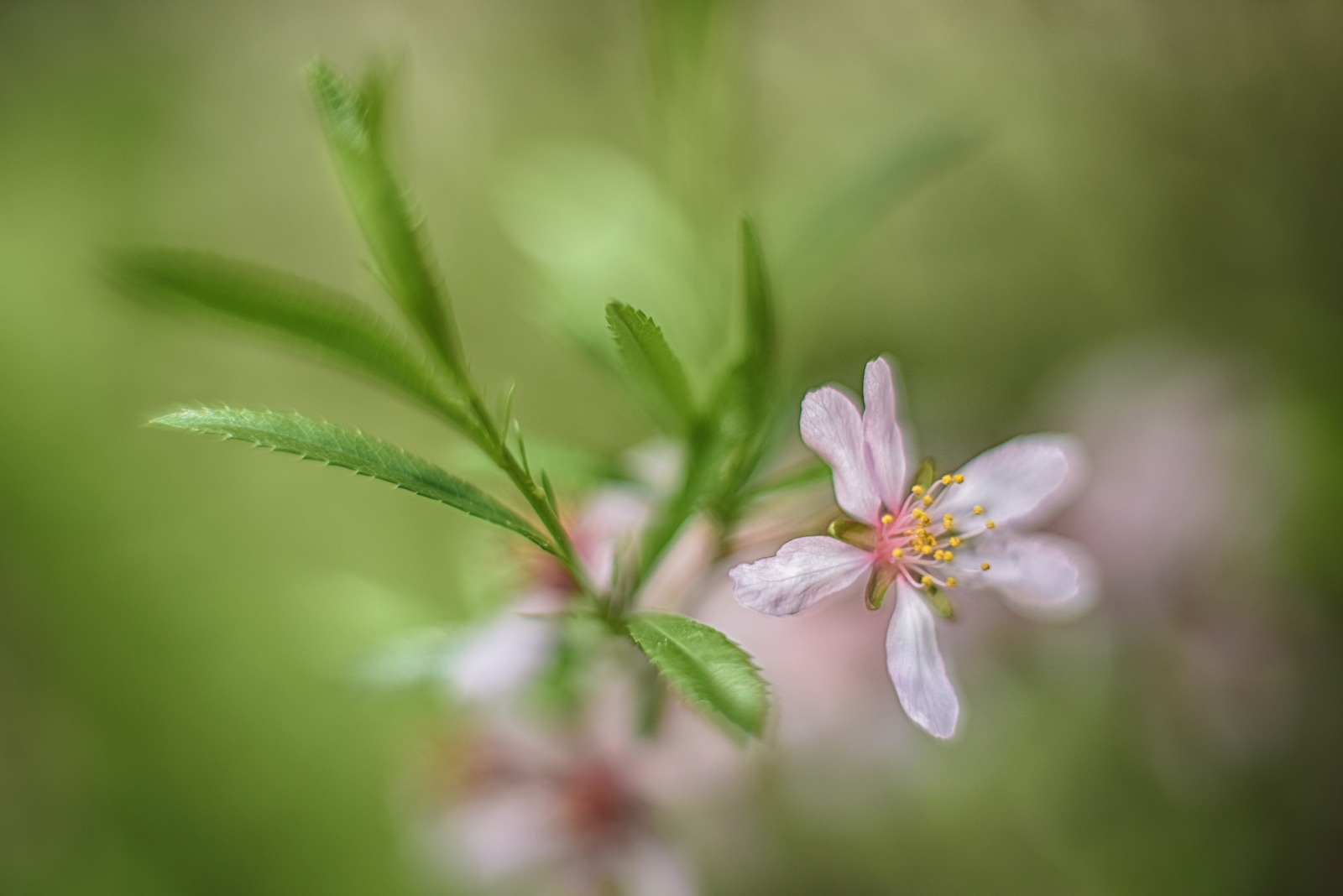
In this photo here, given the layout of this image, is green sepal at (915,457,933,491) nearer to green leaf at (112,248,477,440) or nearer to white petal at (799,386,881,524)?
white petal at (799,386,881,524)

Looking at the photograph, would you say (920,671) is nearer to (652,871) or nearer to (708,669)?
(708,669)

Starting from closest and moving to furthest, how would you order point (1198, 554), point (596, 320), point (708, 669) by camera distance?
point (708, 669), point (596, 320), point (1198, 554)

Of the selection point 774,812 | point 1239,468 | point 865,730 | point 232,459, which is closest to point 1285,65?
point 1239,468

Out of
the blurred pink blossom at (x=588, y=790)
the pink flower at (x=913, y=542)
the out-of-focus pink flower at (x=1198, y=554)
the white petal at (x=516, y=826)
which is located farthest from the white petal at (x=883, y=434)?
the out-of-focus pink flower at (x=1198, y=554)

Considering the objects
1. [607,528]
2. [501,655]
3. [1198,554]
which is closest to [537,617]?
[501,655]

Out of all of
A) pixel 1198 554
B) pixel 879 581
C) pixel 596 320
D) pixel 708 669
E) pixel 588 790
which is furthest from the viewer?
pixel 1198 554

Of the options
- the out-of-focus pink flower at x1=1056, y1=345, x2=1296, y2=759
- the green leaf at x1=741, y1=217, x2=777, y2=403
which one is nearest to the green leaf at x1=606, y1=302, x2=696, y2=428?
the green leaf at x1=741, y1=217, x2=777, y2=403
